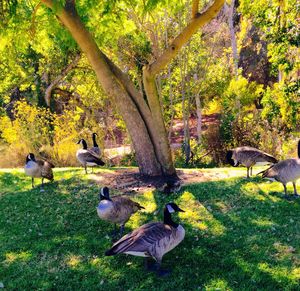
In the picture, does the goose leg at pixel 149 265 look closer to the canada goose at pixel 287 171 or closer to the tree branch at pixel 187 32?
the canada goose at pixel 287 171

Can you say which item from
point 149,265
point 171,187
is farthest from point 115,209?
point 171,187

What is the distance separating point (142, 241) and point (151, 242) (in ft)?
0.48

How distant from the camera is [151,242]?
6121 millimetres

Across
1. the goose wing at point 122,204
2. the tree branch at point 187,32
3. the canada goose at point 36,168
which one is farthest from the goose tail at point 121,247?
the canada goose at point 36,168

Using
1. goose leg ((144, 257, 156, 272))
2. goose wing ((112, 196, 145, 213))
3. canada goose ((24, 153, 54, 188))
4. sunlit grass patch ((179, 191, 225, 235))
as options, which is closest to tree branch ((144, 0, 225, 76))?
sunlit grass patch ((179, 191, 225, 235))

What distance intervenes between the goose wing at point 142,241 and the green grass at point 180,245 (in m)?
0.65

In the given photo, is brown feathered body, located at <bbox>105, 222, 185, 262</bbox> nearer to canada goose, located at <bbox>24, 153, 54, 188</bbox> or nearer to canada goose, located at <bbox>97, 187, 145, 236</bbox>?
canada goose, located at <bbox>97, 187, 145, 236</bbox>

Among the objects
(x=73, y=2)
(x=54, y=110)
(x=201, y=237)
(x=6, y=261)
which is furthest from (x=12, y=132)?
(x=201, y=237)

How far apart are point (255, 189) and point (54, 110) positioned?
16.5 metres

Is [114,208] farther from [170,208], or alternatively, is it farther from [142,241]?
[142,241]

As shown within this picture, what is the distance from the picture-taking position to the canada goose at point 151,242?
6035mm

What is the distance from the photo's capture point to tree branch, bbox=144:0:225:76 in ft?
31.5

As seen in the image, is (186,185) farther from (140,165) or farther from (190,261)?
(190,261)

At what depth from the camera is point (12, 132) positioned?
66.9 ft
